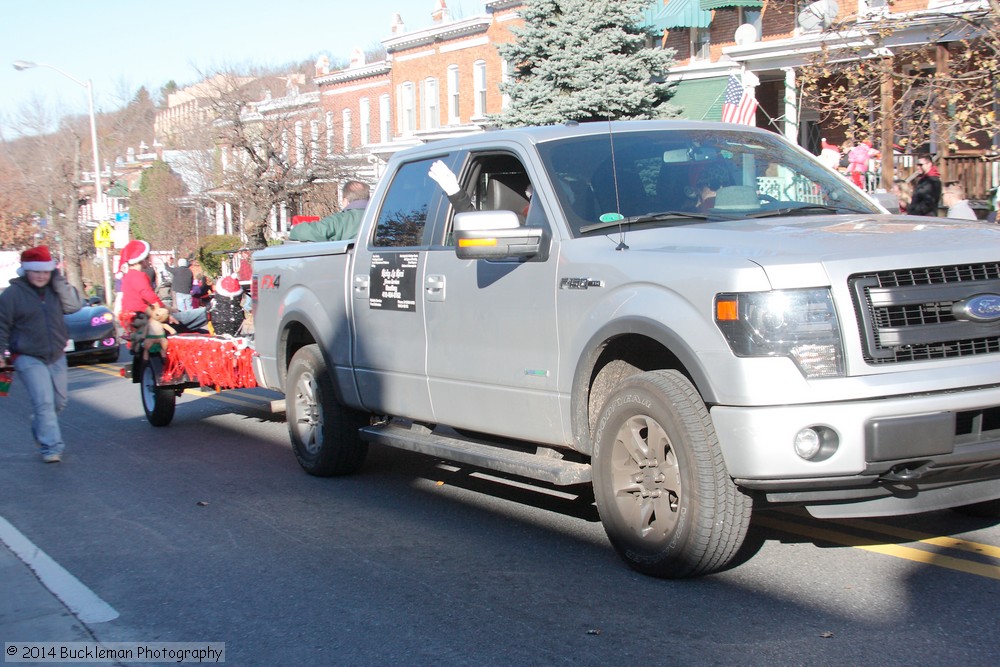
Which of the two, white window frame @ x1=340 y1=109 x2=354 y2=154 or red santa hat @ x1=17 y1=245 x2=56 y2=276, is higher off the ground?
white window frame @ x1=340 y1=109 x2=354 y2=154

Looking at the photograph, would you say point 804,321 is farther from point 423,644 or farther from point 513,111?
point 513,111

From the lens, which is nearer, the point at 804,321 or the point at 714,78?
the point at 804,321

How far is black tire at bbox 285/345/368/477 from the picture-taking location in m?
7.68

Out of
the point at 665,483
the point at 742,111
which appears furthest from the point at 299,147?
the point at 665,483

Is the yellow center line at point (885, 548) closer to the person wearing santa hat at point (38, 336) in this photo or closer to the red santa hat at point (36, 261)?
the person wearing santa hat at point (38, 336)

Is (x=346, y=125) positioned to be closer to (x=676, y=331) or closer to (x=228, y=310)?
(x=228, y=310)

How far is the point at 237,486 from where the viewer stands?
784 cm

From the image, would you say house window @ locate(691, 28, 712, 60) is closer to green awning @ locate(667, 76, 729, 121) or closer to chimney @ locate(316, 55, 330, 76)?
green awning @ locate(667, 76, 729, 121)

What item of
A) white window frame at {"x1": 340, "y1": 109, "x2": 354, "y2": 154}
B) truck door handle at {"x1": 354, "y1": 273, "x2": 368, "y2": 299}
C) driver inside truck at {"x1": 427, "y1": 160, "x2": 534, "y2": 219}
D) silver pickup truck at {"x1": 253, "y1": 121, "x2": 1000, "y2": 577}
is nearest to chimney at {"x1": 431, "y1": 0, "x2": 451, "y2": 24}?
white window frame at {"x1": 340, "y1": 109, "x2": 354, "y2": 154}

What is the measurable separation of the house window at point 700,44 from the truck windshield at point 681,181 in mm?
22309

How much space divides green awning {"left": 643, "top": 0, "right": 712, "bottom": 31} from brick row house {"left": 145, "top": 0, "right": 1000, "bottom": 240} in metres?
0.03

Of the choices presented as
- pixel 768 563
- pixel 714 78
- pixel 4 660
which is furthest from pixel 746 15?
pixel 4 660

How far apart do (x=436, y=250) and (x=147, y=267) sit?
19.8ft

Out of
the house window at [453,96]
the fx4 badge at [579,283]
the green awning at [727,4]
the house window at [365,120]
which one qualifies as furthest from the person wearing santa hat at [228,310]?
the house window at [365,120]
